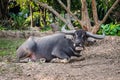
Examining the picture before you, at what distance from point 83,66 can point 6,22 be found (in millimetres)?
11117

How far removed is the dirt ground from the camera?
18.9 feet

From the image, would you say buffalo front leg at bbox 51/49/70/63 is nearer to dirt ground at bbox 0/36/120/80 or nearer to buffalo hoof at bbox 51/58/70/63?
buffalo hoof at bbox 51/58/70/63

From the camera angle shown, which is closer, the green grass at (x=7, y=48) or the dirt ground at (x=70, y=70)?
the dirt ground at (x=70, y=70)

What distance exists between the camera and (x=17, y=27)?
17.1 metres

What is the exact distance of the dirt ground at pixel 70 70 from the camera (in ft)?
18.9

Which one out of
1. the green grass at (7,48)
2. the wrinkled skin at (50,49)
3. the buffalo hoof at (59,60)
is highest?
the wrinkled skin at (50,49)

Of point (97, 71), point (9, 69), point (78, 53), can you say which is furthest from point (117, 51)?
point (9, 69)

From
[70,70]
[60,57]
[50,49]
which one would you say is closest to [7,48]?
[50,49]

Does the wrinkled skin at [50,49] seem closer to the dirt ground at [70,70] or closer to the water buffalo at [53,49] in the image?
the water buffalo at [53,49]

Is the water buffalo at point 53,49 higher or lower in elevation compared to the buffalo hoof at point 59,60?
higher

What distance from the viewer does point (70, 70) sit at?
633 centimetres

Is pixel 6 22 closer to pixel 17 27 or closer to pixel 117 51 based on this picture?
pixel 17 27

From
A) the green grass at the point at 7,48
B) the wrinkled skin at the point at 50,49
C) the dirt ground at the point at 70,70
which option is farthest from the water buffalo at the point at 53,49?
the green grass at the point at 7,48

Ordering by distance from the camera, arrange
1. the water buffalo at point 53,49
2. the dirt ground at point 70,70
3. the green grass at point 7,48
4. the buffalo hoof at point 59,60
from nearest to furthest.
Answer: the dirt ground at point 70,70 < the buffalo hoof at point 59,60 < the water buffalo at point 53,49 < the green grass at point 7,48
